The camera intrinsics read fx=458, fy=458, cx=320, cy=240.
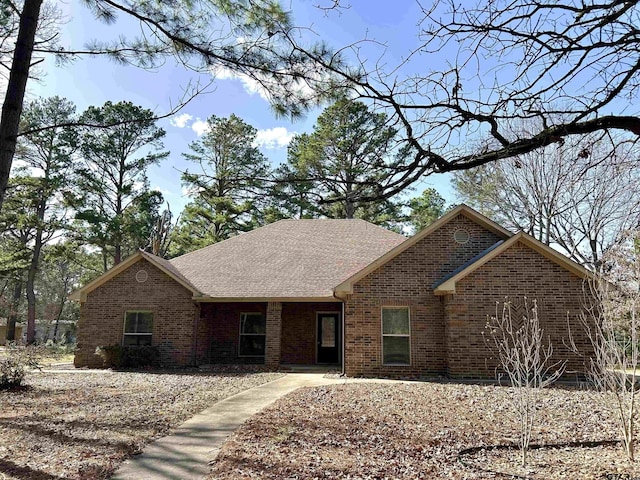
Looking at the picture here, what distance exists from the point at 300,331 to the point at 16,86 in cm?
1239

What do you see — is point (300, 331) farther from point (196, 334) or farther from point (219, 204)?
point (219, 204)

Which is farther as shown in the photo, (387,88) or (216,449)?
(216,449)

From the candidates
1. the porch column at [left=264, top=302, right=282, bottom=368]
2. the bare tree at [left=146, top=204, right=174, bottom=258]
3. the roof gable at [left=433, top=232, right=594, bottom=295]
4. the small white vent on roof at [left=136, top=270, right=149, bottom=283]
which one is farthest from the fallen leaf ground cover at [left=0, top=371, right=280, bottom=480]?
the bare tree at [left=146, top=204, right=174, bottom=258]

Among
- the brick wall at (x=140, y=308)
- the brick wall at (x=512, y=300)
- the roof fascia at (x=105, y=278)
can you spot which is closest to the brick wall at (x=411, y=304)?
the brick wall at (x=512, y=300)

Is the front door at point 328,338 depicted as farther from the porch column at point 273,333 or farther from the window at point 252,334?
the window at point 252,334

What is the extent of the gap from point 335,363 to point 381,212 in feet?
49.3

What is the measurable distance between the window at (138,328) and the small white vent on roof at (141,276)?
1.13m

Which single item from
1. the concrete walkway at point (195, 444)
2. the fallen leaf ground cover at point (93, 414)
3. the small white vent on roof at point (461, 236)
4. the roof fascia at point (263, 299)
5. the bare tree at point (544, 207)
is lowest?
the fallen leaf ground cover at point (93, 414)

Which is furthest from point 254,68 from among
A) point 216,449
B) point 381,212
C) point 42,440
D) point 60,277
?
point 60,277

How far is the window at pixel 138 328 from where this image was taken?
15.6m

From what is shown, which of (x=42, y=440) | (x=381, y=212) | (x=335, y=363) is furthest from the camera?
(x=381, y=212)

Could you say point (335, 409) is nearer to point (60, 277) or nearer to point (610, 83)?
point (610, 83)

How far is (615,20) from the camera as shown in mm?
2990

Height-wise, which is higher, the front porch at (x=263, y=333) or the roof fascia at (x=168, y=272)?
the roof fascia at (x=168, y=272)
